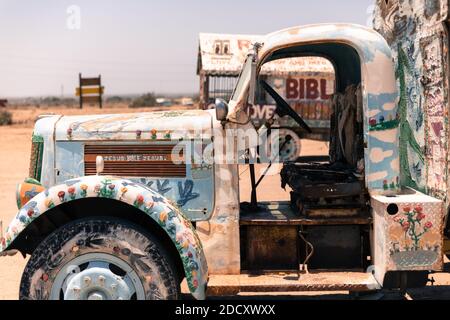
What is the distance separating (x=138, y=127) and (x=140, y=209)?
2.43 feet

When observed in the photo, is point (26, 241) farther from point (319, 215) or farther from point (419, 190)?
point (419, 190)

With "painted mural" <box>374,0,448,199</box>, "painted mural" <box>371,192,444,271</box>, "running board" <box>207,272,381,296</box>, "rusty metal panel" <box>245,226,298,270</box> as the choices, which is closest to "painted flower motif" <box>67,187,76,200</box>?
"running board" <box>207,272,381,296</box>

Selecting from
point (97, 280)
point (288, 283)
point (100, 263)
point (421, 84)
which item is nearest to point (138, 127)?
point (100, 263)

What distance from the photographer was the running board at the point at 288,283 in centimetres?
398

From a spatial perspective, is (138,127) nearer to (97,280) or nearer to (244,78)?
(244,78)

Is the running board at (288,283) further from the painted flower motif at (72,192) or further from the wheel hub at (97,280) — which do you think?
the painted flower motif at (72,192)

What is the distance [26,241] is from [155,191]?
105 centimetres

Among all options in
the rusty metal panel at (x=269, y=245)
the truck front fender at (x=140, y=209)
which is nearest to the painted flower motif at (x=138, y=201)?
the truck front fender at (x=140, y=209)

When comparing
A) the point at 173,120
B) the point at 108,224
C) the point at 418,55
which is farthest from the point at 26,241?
the point at 418,55

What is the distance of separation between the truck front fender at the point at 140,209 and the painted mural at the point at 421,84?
5.77 ft

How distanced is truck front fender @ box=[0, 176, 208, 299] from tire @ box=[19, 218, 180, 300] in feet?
0.51

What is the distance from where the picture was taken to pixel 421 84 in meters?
4.68

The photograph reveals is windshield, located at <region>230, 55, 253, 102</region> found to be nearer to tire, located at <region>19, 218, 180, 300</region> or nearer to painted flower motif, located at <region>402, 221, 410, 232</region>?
tire, located at <region>19, 218, 180, 300</region>

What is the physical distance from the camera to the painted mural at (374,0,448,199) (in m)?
4.36
